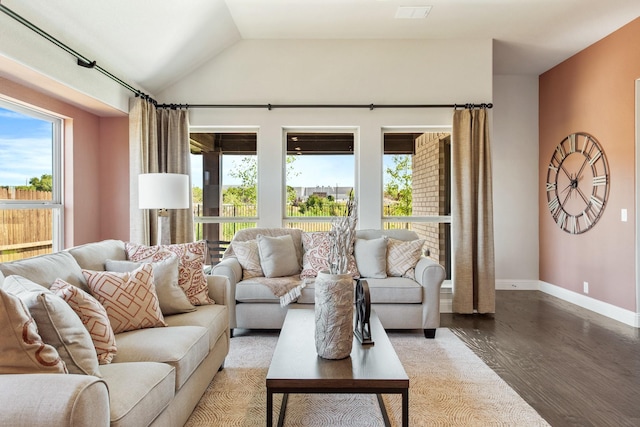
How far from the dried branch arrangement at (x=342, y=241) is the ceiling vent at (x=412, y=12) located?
255cm

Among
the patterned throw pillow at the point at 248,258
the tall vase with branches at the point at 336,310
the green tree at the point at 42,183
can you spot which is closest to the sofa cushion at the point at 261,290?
the patterned throw pillow at the point at 248,258

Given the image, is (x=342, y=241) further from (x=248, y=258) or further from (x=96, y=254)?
(x=248, y=258)

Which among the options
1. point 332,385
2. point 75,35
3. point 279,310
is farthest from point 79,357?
point 75,35

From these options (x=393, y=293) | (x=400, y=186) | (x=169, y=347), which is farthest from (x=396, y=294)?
(x=169, y=347)

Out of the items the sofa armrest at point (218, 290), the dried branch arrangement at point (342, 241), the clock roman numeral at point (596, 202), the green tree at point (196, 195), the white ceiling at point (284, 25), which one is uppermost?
the white ceiling at point (284, 25)

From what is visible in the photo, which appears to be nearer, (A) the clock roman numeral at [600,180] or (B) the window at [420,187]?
(A) the clock roman numeral at [600,180]

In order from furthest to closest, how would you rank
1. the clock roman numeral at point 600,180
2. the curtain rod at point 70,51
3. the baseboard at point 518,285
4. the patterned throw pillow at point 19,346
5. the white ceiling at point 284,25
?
the baseboard at point 518,285, the clock roman numeral at point 600,180, the white ceiling at point 284,25, the curtain rod at point 70,51, the patterned throw pillow at point 19,346

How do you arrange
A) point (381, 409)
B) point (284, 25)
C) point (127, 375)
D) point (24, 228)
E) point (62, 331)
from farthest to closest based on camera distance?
point (284, 25) < point (24, 228) < point (381, 409) < point (127, 375) < point (62, 331)

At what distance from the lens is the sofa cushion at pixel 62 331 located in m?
1.32

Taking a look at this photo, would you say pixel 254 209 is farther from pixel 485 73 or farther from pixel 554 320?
pixel 554 320

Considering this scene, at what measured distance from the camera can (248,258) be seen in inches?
141

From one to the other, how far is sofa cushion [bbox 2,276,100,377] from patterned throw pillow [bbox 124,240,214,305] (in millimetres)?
1076

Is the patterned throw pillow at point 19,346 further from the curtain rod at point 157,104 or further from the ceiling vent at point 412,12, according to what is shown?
the ceiling vent at point 412,12

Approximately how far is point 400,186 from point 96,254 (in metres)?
3.23
